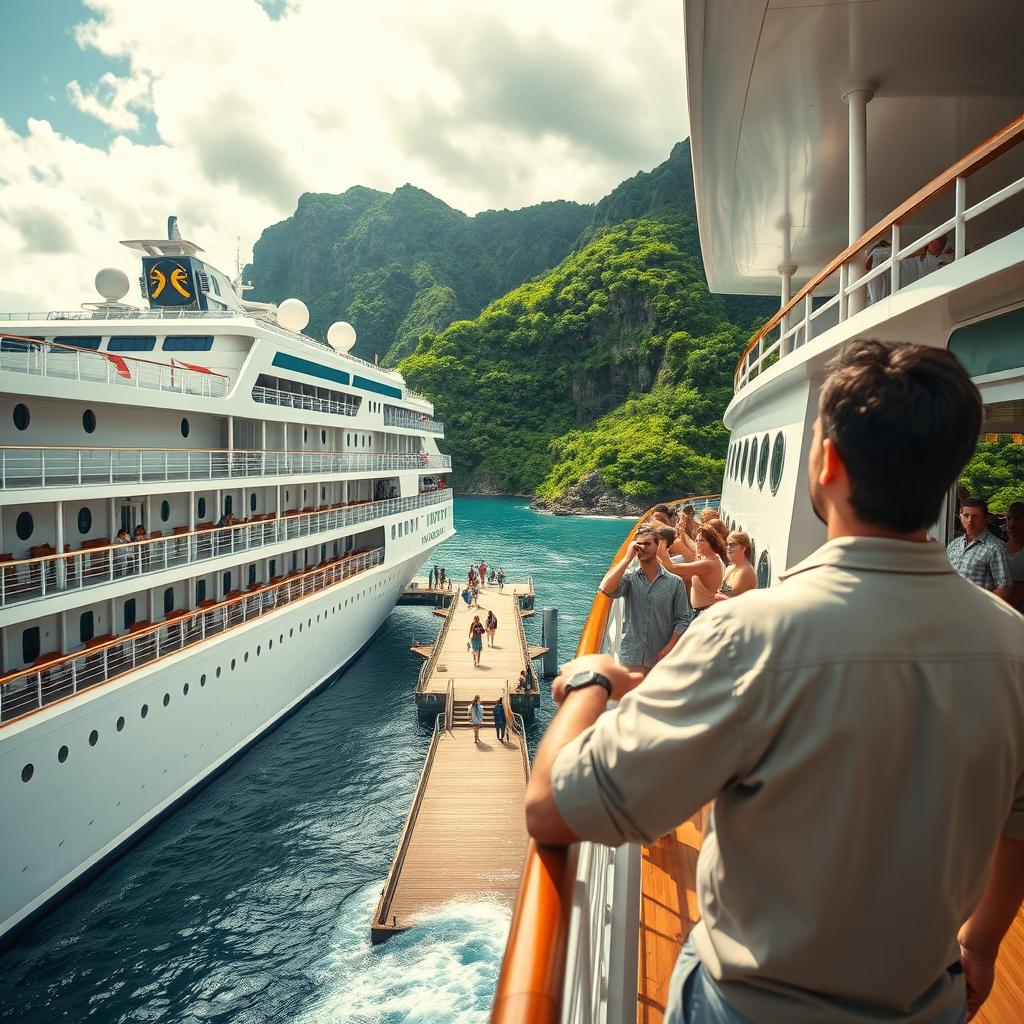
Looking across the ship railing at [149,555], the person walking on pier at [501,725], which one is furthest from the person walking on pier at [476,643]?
the ship railing at [149,555]

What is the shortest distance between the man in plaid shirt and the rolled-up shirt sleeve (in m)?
4.64

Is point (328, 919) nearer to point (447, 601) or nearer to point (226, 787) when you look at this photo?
point (226, 787)

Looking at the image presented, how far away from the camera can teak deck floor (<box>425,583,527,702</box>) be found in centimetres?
1964

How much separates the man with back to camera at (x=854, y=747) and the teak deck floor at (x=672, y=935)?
2.06 m

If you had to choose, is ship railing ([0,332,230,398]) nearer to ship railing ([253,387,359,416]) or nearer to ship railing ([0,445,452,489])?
ship railing ([0,445,452,489])

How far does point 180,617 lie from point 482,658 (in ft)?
35.5

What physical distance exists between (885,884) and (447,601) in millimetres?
31107

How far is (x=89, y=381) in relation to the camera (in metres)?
11.7

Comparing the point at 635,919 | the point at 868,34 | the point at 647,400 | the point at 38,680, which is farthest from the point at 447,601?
the point at 647,400

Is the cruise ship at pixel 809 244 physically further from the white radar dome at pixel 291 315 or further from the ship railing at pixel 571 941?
the white radar dome at pixel 291 315

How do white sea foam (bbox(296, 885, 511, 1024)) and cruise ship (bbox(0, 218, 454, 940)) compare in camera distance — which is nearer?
white sea foam (bbox(296, 885, 511, 1024))

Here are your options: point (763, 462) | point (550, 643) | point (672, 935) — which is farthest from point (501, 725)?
point (672, 935)

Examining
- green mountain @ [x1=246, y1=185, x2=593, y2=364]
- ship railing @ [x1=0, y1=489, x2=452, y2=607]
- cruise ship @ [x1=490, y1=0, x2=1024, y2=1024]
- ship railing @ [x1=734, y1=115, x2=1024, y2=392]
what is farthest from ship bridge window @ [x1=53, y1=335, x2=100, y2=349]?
green mountain @ [x1=246, y1=185, x2=593, y2=364]

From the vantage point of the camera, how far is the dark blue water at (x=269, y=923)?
982cm
